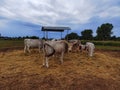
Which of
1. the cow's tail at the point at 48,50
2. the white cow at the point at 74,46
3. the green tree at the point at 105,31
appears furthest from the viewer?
the green tree at the point at 105,31

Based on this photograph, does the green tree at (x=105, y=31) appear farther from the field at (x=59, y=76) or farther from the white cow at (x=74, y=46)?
the field at (x=59, y=76)

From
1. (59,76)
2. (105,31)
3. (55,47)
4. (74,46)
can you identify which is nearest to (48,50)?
(55,47)

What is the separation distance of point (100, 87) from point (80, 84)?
0.79 metres

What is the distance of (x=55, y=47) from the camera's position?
9.72 meters

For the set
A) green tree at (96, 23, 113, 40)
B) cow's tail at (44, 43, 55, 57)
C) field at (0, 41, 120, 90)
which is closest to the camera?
field at (0, 41, 120, 90)

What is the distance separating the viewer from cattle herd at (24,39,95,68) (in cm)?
964

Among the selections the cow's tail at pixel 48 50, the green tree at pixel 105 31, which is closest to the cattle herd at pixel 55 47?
the cow's tail at pixel 48 50

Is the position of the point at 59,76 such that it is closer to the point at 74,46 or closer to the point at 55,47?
the point at 55,47

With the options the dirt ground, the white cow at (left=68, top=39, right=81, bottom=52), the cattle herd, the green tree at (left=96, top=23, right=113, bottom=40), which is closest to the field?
the dirt ground

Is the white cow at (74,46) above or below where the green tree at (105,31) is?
below

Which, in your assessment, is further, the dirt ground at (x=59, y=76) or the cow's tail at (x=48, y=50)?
the cow's tail at (x=48, y=50)

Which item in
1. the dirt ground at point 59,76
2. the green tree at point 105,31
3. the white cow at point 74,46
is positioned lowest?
the dirt ground at point 59,76

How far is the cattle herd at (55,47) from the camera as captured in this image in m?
9.64

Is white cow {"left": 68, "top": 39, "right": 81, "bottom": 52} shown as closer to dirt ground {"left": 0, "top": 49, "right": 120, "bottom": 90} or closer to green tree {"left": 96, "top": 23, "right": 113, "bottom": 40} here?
dirt ground {"left": 0, "top": 49, "right": 120, "bottom": 90}
